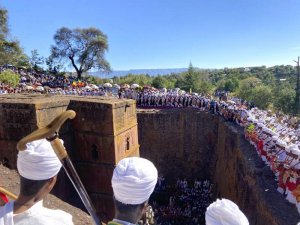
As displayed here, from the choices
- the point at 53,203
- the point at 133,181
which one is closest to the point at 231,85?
the point at 53,203

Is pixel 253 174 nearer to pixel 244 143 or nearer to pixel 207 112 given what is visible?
pixel 244 143

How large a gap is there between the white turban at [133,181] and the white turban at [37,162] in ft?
1.65

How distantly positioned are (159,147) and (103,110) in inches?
372

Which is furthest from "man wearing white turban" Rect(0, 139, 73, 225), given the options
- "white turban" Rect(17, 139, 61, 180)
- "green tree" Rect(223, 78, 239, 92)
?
"green tree" Rect(223, 78, 239, 92)

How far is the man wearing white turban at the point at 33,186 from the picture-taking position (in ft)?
7.70

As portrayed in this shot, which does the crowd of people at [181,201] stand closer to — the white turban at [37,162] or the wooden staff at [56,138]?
the wooden staff at [56,138]

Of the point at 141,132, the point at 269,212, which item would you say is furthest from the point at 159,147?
the point at 269,212

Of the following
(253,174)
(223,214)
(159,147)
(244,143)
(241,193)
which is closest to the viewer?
(223,214)

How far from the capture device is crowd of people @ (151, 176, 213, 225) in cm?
1822

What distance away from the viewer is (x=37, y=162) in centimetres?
244

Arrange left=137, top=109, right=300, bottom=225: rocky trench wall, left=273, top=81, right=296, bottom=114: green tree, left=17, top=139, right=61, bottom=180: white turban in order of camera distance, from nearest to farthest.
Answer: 1. left=17, top=139, right=61, bottom=180: white turban
2. left=137, top=109, right=300, bottom=225: rocky trench wall
3. left=273, top=81, right=296, bottom=114: green tree

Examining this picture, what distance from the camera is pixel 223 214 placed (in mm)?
2393

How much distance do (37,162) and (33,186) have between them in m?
0.19

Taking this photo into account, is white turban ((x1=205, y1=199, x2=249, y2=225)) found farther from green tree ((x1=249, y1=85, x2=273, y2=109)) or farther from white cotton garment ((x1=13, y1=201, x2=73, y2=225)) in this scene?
green tree ((x1=249, y1=85, x2=273, y2=109))
